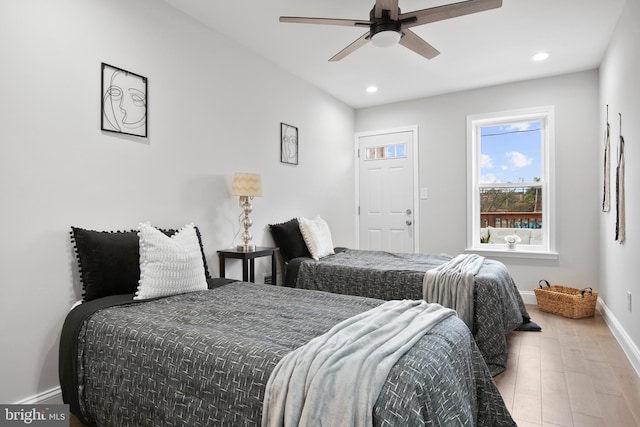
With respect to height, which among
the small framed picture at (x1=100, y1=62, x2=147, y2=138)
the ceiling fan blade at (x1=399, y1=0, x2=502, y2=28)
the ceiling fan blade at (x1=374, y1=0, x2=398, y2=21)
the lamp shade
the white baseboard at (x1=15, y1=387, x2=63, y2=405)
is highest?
the ceiling fan blade at (x1=374, y1=0, x2=398, y2=21)

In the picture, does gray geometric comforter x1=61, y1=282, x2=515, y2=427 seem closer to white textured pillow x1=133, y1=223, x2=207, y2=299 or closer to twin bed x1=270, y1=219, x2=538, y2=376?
white textured pillow x1=133, y1=223, x2=207, y2=299

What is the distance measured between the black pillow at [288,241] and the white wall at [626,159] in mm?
2643

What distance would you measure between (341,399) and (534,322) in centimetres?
331

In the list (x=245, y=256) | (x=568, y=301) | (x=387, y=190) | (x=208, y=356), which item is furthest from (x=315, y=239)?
(x=568, y=301)

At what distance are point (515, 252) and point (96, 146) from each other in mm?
4419

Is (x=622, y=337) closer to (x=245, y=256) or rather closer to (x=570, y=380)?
(x=570, y=380)

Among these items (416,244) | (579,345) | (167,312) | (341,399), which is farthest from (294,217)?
(341,399)

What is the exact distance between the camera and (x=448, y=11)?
2184 mm

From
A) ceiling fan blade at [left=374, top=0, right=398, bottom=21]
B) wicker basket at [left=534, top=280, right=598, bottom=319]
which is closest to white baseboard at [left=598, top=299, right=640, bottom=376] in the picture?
wicker basket at [left=534, top=280, right=598, bottom=319]

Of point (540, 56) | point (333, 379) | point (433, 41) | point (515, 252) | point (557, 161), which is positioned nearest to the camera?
point (333, 379)

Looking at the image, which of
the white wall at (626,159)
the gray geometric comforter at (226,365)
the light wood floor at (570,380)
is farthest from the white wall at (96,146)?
the white wall at (626,159)

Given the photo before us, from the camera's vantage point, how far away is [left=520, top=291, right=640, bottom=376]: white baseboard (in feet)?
8.39

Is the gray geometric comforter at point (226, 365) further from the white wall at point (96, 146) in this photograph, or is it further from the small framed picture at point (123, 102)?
the small framed picture at point (123, 102)

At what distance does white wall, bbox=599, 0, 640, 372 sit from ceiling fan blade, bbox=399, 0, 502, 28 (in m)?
1.22
